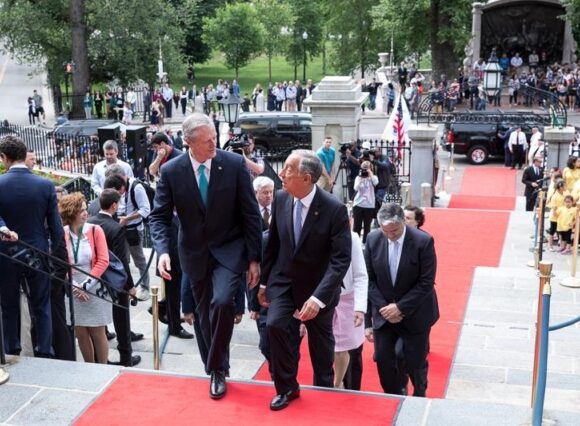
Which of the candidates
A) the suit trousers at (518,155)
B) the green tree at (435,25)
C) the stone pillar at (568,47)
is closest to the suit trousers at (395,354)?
the suit trousers at (518,155)

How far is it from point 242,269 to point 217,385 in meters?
0.81

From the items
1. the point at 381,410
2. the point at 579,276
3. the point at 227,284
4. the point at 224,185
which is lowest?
the point at 579,276

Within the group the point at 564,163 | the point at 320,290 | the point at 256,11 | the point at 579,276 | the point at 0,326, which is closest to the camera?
the point at 320,290

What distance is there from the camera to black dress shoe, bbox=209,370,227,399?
6.09 meters

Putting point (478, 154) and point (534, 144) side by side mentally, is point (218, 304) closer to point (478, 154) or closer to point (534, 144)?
point (534, 144)

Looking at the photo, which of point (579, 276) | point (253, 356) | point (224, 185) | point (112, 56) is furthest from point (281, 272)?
point (112, 56)

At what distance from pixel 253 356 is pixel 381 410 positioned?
3282 millimetres

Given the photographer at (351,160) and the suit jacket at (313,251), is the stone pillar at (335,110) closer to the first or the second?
the photographer at (351,160)

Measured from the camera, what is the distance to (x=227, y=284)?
6.02 metres

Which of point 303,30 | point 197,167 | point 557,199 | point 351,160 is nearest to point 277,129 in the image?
point 351,160

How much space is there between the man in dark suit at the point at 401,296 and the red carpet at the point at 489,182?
1749cm

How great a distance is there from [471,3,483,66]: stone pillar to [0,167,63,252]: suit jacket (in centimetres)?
3797

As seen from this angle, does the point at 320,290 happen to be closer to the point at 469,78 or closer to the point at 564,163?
the point at 564,163

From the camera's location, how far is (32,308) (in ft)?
24.4
